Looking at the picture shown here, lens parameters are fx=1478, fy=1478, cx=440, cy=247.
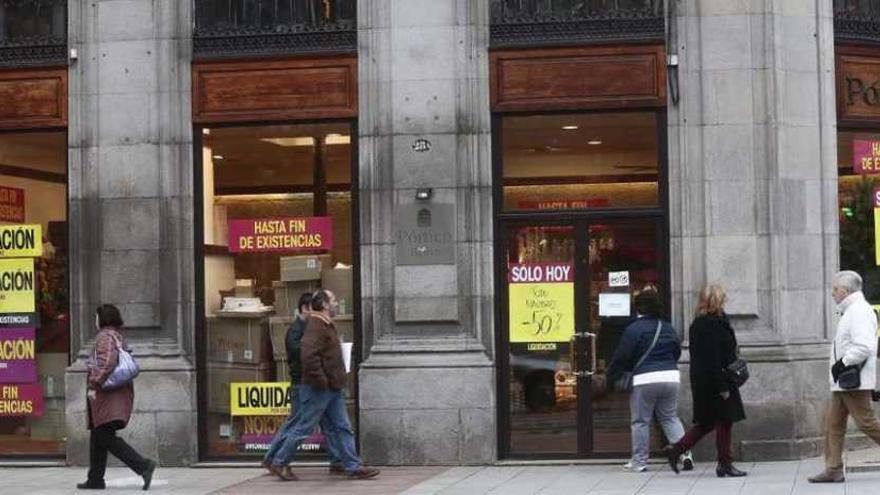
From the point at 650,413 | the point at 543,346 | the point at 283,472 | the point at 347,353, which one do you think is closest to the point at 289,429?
the point at 283,472

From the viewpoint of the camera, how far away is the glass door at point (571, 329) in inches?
613

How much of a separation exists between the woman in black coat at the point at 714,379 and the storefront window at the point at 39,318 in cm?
718

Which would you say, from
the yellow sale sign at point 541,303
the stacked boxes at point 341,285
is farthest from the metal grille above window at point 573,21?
the stacked boxes at point 341,285

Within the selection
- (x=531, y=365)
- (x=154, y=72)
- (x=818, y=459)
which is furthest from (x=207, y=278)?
(x=818, y=459)

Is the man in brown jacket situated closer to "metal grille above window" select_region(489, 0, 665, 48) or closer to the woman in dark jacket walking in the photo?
the woman in dark jacket walking

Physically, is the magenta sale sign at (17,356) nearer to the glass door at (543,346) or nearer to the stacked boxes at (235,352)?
the stacked boxes at (235,352)

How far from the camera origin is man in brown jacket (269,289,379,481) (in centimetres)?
1431

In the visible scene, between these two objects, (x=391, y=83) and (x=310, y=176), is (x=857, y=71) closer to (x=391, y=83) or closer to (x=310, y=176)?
(x=391, y=83)

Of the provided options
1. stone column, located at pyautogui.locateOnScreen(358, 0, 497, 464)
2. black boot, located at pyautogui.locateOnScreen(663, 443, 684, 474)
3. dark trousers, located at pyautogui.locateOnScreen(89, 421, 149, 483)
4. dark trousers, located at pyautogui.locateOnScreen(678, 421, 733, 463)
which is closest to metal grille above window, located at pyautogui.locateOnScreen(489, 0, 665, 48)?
stone column, located at pyautogui.locateOnScreen(358, 0, 497, 464)

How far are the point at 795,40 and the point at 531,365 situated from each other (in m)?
4.40

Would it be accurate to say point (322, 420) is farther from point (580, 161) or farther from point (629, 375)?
point (580, 161)

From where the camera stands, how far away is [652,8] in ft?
51.3

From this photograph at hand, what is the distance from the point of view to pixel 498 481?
14273 millimetres

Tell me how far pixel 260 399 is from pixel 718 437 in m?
5.18
